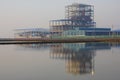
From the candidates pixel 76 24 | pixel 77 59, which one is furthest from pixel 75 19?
pixel 77 59

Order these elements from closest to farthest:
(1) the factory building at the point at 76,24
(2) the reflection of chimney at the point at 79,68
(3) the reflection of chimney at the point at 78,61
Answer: (2) the reflection of chimney at the point at 79,68
(3) the reflection of chimney at the point at 78,61
(1) the factory building at the point at 76,24

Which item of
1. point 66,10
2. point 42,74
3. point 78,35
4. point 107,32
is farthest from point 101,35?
point 42,74

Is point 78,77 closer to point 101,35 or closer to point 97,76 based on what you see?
point 97,76

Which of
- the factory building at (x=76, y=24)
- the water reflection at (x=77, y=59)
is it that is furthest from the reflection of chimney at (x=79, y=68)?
the factory building at (x=76, y=24)

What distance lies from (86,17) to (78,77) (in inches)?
2828

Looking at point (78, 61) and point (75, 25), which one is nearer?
point (78, 61)

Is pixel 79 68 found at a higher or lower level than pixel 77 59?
higher

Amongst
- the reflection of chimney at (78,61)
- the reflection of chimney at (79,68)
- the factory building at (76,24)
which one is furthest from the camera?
the factory building at (76,24)

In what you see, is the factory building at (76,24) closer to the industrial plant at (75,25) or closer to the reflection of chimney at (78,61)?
the industrial plant at (75,25)

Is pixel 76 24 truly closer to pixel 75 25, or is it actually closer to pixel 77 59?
pixel 75 25

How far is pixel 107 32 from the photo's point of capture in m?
74.0

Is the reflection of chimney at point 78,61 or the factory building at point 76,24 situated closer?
the reflection of chimney at point 78,61

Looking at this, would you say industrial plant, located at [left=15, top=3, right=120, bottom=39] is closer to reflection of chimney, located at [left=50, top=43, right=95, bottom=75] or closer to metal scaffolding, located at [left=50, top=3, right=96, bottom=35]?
metal scaffolding, located at [left=50, top=3, right=96, bottom=35]

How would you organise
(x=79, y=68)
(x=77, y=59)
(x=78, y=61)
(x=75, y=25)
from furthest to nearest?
(x=75, y=25) → (x=77, y=59) → (x=78, y=61) → (x=79, y=68)
